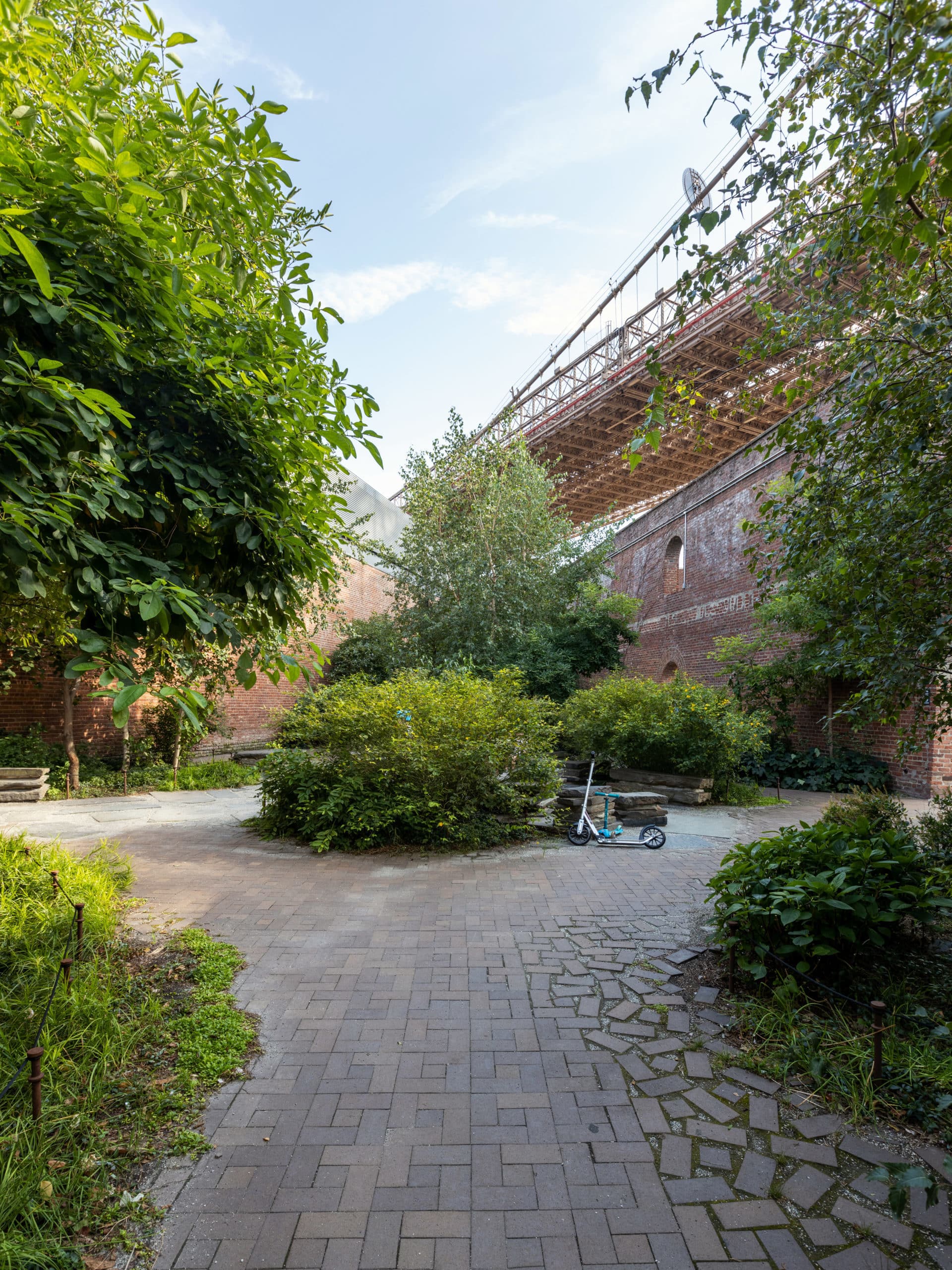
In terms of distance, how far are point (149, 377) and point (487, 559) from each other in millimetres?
12855

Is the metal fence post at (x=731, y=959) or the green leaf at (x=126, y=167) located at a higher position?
the green leaf at (x=126, y=167)

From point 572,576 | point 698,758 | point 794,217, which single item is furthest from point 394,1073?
point 572,576

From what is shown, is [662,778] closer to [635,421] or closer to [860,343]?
[860,343]

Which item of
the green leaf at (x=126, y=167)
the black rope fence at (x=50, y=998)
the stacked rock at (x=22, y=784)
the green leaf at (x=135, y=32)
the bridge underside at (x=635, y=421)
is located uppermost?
the bridge underside at (x=635, y=421)

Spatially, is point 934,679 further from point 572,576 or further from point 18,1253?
point 572,576

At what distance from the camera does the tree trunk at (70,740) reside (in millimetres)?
10234

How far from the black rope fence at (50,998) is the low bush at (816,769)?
31.0 ft

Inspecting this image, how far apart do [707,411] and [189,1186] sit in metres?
4.04

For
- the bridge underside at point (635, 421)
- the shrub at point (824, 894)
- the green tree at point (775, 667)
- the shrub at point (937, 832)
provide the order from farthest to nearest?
the bridge underside at point (635, 421), the green tree at point (775, 667), the shrub at point (937, 832), the shrub at point (824, 894)

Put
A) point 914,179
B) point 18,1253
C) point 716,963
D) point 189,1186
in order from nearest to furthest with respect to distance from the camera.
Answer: point 914,179 < point 18,1253 < point 189,1186 < point 716,963

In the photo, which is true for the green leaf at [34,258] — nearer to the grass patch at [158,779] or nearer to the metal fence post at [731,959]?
the metal fence post at [731,959]

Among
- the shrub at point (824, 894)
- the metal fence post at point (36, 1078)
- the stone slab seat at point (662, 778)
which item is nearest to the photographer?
the metal fence post at point (36, 1078)

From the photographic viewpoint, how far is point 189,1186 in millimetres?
2154

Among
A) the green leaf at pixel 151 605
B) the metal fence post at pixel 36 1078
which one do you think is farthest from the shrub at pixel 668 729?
the green leaf at pixel 151 605
